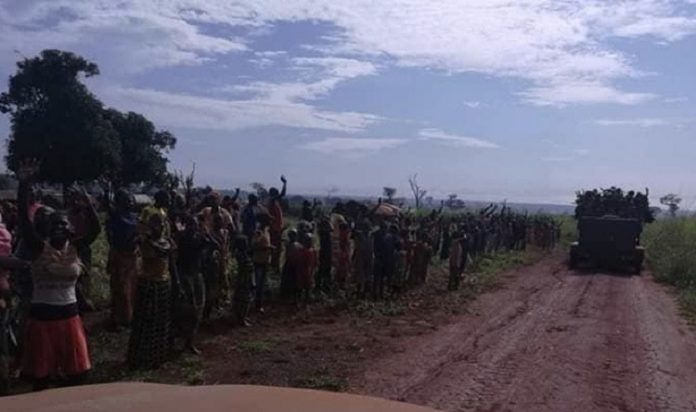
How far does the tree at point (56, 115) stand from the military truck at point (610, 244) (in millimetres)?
16367

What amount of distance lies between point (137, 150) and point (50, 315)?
2889cm

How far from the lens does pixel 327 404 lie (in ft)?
7.60

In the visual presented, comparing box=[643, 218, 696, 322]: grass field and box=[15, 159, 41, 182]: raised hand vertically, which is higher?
box=[15, 159, 41, 182]: raised hand

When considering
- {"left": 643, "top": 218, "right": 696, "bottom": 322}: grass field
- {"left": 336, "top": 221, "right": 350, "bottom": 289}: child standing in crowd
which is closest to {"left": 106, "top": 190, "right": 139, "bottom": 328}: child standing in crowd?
{"left": 336, "top": 221, "right": 350, "bottom": 289}: child standing in crowd

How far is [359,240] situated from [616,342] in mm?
4854

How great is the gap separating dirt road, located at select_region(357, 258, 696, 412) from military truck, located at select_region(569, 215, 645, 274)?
9.70 meters

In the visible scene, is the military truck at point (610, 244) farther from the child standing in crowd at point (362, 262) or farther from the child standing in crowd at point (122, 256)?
the child standing in crowd at point (122, 256)

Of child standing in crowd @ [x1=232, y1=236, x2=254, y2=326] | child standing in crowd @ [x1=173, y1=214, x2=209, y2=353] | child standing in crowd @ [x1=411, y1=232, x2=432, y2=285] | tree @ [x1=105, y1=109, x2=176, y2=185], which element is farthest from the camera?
tree @ [x1=105, y1=109, x2=176, y2=185]

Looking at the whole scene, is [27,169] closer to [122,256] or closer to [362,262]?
[122,256]

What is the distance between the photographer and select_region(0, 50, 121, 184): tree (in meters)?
27.8

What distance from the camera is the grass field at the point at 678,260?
19.5 m

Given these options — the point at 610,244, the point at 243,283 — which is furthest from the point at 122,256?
the point at 610,244

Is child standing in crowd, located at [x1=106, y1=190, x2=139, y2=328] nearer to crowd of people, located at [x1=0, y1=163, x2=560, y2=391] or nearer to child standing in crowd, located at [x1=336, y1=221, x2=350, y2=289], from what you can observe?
crowd of people, located at [x1=0, y1=163, x2=560, y2=391]

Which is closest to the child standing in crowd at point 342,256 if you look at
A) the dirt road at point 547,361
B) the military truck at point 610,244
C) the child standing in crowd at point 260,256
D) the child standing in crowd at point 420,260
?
the dirt road at point 547,361
